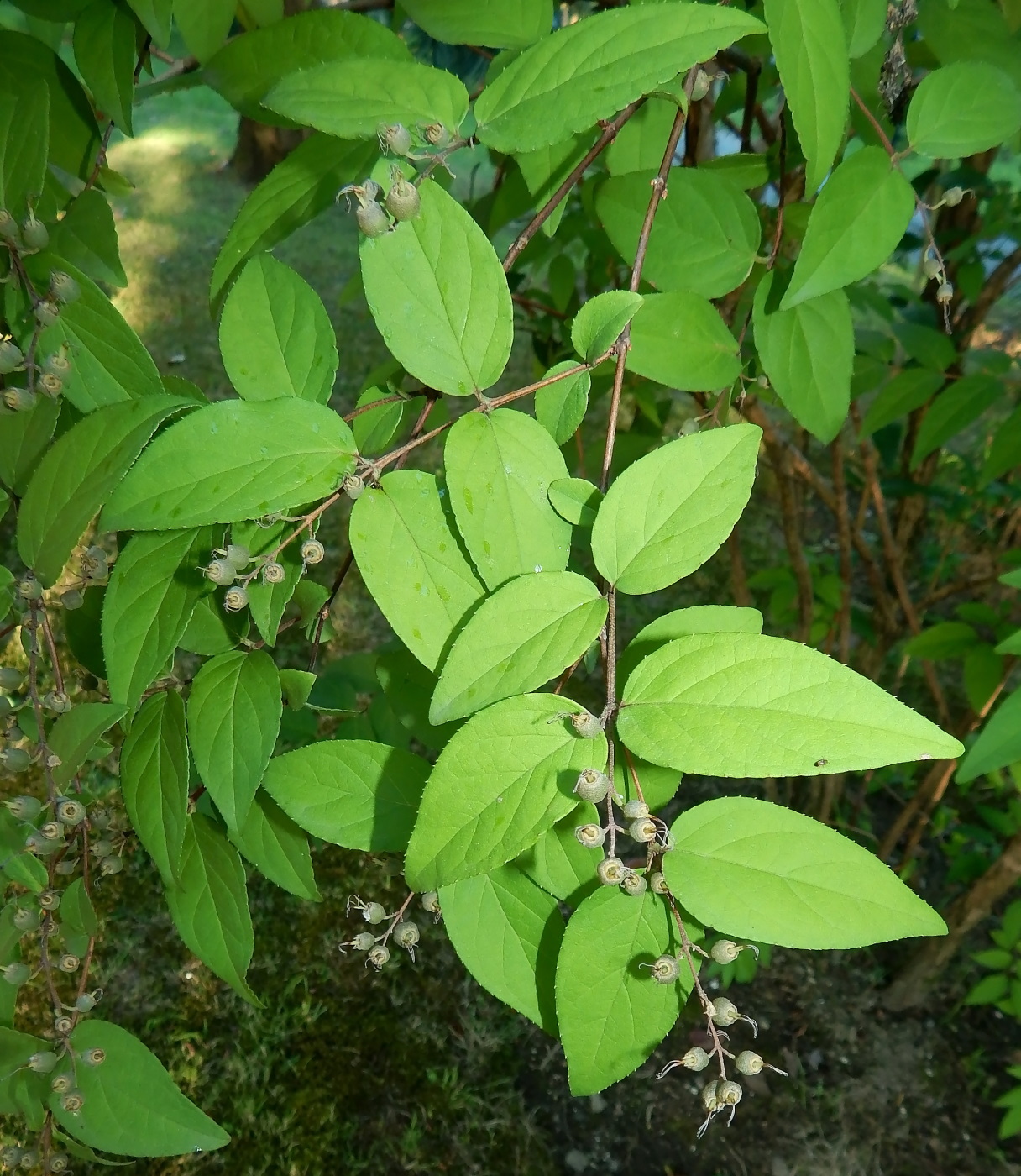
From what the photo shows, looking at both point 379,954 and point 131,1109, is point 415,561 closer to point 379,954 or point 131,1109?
point 379,954

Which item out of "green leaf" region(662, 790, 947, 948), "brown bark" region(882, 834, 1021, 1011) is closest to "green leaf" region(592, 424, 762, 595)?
"green leaf" region(662, 790, 947, 948)

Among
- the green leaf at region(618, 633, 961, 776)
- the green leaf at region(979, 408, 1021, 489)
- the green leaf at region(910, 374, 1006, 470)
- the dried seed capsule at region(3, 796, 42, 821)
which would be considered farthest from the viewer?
the green leaf at region(910, 374, 1006, 470)

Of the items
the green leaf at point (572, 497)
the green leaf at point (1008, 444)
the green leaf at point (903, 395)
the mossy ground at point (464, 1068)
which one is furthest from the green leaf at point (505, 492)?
the mossy ground at point (464, 1068)

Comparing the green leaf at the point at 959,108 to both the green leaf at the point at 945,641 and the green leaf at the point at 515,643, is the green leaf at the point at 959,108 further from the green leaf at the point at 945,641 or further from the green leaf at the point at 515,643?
the green leaf at the point at 945,641

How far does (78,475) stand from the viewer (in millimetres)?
498

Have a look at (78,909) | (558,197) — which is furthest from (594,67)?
(78,909)

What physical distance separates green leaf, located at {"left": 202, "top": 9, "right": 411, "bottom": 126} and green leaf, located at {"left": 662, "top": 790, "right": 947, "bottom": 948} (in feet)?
1.74

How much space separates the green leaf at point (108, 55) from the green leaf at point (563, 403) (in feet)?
1.34

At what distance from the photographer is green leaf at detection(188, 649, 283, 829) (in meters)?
0.50

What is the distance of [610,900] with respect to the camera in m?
0.45

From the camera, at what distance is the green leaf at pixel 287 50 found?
59 cm

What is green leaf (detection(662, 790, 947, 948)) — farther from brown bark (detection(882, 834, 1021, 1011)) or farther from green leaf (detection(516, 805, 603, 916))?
brown bark (detection(882, 834, 1021, 1011))

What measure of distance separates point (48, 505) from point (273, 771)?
0.22m

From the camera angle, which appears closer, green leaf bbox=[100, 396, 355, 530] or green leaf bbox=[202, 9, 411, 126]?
green leaf bbox=[100, 396, 355, 530]
